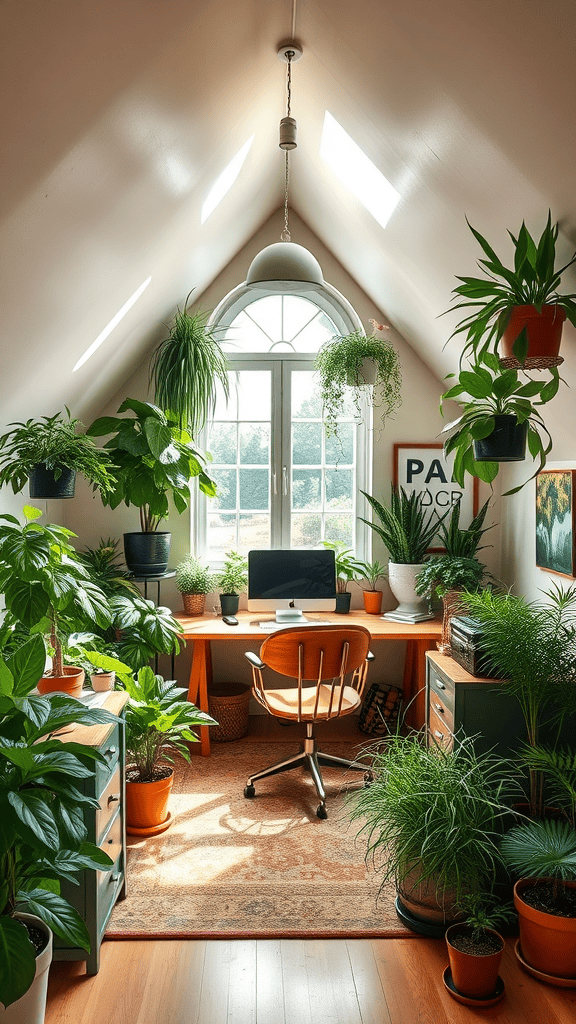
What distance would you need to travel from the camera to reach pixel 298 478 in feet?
16.2

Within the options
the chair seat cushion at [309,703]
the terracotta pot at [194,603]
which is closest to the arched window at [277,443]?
the terracotta pot at [194,603]

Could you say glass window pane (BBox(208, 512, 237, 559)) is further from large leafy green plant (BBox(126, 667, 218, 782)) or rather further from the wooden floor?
the wooden floor

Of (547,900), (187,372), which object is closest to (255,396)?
(187,372)

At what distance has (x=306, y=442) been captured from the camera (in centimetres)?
492

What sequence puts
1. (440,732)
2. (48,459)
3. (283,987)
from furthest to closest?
(440,732), (48,459), (283,987)

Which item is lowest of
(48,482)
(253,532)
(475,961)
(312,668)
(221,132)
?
(475,961)

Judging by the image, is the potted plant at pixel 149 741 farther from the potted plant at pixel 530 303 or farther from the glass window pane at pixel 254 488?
the potted plant at pixel 530 303

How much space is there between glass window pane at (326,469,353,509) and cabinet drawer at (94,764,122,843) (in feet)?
8.28

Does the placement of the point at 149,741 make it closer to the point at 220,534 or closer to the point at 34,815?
the point at 34,815

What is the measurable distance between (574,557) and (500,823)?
115 centimetres

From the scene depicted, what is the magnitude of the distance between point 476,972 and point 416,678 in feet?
7.49

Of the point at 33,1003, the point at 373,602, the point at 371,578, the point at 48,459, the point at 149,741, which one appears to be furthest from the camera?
the point at 371,578

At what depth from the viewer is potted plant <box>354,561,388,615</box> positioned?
4.64 metres

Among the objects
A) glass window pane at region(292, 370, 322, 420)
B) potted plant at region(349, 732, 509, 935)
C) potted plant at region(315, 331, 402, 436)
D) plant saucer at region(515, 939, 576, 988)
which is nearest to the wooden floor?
plant saucer at region(515, 939, 576, 988)
